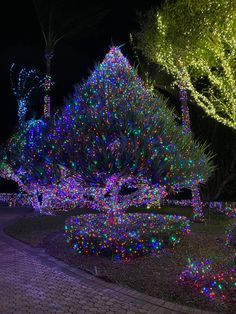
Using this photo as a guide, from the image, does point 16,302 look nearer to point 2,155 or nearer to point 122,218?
point 122,218

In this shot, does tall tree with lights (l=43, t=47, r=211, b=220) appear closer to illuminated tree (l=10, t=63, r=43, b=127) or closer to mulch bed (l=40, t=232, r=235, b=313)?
mulch bed (l=40, t=232, r=235, b=313)

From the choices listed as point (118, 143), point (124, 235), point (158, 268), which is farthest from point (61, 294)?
point (118, 143)

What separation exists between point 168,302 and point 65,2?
1482cm

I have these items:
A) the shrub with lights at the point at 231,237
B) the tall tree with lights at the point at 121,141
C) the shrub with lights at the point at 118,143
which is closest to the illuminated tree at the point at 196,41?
the shrub with lights at the point at 118,143

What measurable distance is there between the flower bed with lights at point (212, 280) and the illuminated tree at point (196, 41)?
324 inches

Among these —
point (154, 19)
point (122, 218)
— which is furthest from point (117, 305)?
point (154, 19)

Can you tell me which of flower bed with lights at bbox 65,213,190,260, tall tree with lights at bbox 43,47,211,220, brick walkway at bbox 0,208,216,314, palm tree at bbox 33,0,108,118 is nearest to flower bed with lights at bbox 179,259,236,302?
brick walkway at bbox 0,208,216,314

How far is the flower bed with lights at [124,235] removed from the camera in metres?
8.11

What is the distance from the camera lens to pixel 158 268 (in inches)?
292

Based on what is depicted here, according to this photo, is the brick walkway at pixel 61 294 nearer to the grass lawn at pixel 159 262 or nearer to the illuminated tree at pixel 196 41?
the grass lawn at pixel 159 262

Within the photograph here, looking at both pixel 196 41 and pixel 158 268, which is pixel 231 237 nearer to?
pixel 158 268

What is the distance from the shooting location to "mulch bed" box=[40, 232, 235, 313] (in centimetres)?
584

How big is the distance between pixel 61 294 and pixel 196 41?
9709 mm

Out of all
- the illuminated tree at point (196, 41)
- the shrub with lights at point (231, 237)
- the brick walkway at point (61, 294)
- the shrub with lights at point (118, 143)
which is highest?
the illuminated tree at point (196, 41)
